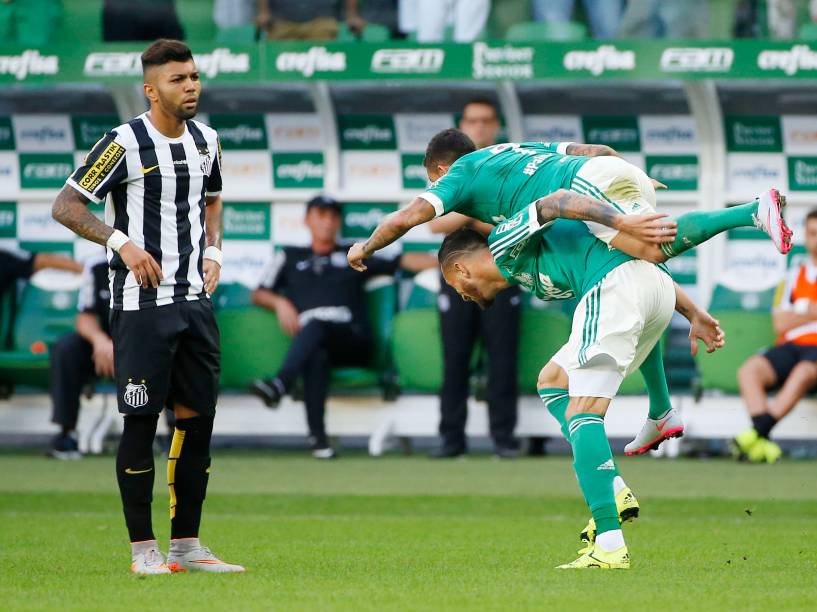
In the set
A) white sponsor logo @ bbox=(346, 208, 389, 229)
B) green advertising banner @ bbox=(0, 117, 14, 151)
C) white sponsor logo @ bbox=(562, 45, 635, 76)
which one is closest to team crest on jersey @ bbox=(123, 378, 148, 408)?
white sponsor logo @ bbox=(562, 45, 635, 76)

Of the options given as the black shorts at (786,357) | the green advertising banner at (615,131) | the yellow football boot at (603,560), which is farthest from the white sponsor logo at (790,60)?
the yellow football boot at (603,560)

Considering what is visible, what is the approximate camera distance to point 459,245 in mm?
7207

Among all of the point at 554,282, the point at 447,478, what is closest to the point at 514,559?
the point at 554,282

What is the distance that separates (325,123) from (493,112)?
2.31m

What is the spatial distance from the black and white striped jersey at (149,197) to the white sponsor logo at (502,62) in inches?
251

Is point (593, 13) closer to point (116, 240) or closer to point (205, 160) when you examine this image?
point (205, 160)

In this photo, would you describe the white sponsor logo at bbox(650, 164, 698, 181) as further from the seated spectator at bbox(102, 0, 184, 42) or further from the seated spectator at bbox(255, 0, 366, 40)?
the seated spectator at bbox(102, 0, 184, 42)

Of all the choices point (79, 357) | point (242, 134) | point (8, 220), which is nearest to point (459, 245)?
point (79, 357)

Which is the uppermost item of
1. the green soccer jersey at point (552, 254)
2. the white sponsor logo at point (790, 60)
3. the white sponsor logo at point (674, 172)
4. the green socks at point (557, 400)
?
the white sponsor logo at point (790, 60)

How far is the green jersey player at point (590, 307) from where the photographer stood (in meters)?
6.69

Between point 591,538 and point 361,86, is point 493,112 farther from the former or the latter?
point 591,538

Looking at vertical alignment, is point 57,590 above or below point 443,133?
below

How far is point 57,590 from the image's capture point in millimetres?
6258

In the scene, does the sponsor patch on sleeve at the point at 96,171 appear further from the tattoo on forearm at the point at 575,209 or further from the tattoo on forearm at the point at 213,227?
the tattoo on forearm at the point at 575,209
